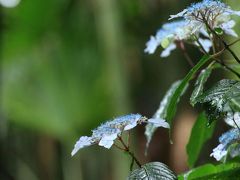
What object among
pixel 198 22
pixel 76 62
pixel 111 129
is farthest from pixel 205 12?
pixel 76 62

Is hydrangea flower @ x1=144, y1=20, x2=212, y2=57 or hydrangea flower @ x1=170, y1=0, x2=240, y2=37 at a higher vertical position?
hydrangea flower @ x1=144, y1=20, x2=212, y2=57

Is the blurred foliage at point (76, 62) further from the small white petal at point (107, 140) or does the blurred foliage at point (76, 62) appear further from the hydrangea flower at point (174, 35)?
the small white petal at point (107, 140)

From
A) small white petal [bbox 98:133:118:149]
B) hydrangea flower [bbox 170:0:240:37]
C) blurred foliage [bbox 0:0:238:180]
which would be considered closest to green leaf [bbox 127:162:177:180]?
small white petal [bbox 98:133:118:149]

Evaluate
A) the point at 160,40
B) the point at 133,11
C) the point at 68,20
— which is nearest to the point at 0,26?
the point at 68,20

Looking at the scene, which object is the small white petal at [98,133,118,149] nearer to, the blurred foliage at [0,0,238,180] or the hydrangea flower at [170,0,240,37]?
the hydrangea flower at [170,0,240,37]

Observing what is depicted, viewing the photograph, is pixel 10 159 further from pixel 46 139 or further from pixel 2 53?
pixel 2 53
